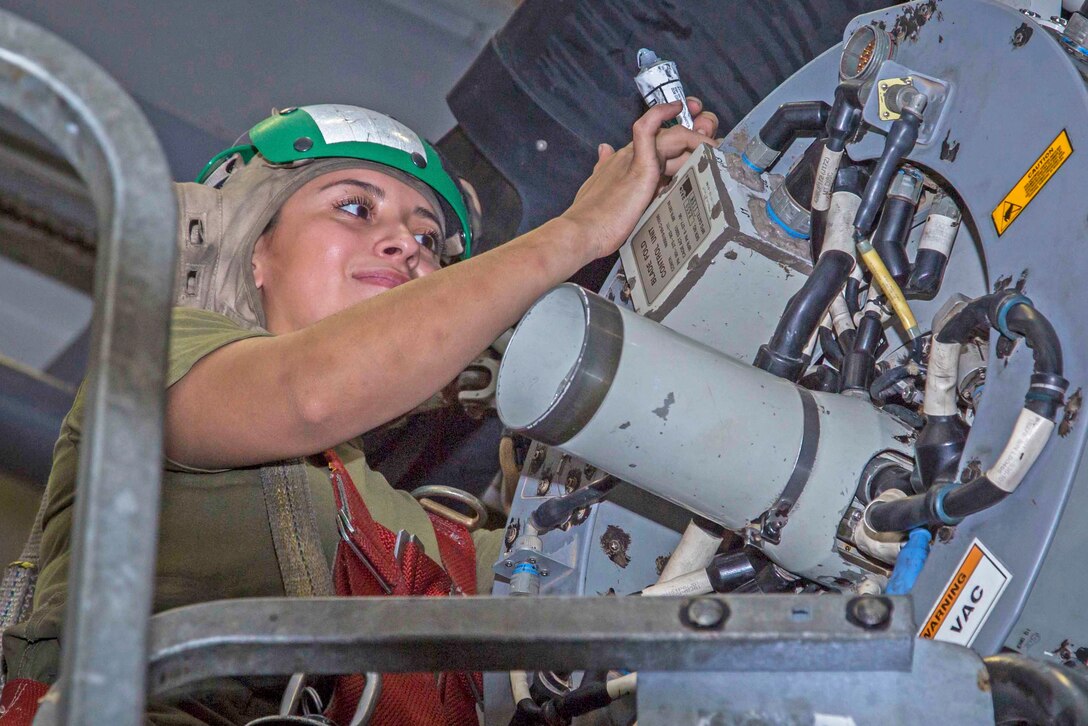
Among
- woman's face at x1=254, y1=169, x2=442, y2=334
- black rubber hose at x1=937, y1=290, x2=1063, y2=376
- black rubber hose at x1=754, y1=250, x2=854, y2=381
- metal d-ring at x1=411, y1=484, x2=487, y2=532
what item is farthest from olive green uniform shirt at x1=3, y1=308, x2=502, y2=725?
black rubber hose at x1=937, y1=290, x2=1063, y2=376

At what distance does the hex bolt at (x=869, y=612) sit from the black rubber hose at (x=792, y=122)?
96 centimetres

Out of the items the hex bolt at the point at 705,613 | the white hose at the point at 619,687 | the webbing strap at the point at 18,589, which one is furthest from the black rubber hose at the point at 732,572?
the webbing strap at the point at 18,589

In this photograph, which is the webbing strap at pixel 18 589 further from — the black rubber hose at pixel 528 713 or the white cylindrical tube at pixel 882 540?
the white cylindrical tube at pixel 882 540

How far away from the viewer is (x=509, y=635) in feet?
2.30

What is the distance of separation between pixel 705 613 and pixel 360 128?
1.81m

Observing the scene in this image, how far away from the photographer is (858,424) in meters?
1.27

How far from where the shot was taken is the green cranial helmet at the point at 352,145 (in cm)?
229

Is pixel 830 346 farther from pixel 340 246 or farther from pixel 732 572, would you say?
pixel 340 246

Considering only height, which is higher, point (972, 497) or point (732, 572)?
point (972, 497)

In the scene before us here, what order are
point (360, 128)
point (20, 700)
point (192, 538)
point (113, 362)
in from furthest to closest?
point (360, 128) < point (192, 538) < point (20, 700) < point (113, 362)

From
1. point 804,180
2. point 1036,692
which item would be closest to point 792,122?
point 804,180

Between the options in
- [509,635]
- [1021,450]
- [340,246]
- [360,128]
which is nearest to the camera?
[509,635]

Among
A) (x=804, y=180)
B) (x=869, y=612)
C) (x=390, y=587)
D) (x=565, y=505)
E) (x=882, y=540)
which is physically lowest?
(x=390, y=587)

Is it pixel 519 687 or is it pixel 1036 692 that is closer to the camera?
pixel 1036 692
